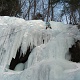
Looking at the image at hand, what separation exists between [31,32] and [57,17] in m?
7.94

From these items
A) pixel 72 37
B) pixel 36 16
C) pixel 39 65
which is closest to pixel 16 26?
pixel 72 37

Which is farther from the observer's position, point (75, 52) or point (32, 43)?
point (32, 43)

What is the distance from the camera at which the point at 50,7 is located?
13586 mm

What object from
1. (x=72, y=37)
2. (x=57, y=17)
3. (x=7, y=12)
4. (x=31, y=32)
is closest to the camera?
(x=72, y=37)

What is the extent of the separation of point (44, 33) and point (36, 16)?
258 inches

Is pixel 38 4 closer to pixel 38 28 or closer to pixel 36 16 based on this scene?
pixel 36 16

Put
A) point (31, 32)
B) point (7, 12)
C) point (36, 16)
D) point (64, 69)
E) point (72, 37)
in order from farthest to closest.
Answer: point (36, 16) < point (7, 12) < point (31, 32) < point (72, 37) < point (64, 69)

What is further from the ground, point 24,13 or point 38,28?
point 24,13

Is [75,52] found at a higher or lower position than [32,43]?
lower

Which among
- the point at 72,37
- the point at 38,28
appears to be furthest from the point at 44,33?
the point at 72,37

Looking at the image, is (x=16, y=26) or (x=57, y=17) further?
(x=57, y=17)

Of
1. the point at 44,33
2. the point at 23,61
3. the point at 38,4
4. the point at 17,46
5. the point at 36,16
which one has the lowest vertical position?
the point at 23,61

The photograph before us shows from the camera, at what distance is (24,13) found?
46.8 ft

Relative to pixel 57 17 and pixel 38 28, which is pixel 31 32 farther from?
pixel 57 17
